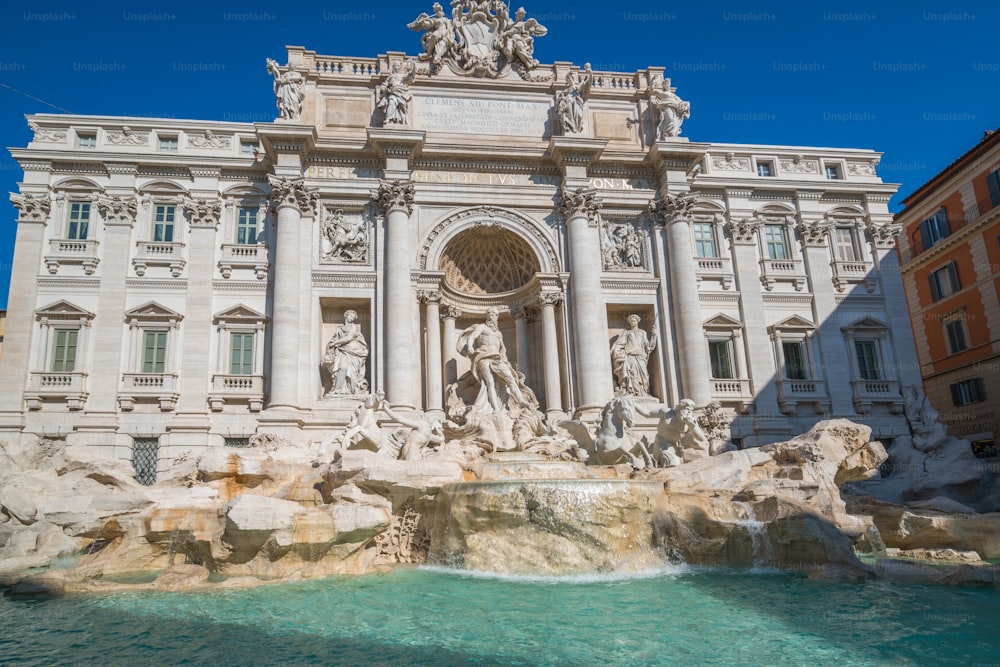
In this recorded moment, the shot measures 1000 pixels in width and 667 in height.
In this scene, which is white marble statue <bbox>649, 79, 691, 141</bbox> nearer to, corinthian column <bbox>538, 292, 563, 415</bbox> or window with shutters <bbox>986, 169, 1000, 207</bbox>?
corinthian column <bbox>538, 292, 563, 415</bbox>

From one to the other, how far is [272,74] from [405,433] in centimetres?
1399

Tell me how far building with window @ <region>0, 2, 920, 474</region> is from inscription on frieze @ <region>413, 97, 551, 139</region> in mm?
87

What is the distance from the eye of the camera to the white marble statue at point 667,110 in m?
23.9

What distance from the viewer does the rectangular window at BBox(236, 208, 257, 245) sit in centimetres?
2245

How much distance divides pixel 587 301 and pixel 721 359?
551 cm

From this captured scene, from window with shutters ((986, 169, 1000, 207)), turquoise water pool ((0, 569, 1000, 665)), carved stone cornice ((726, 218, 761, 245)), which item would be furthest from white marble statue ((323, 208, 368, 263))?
window with shutters ((986, 169, 1000, 207))

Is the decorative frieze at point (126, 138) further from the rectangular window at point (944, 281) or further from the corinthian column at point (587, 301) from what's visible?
the rectangular window at point (944, 281)

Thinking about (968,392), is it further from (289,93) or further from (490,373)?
(289,93)

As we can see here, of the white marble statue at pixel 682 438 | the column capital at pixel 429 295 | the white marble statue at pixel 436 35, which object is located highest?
the white marble statue at pixel 436 35

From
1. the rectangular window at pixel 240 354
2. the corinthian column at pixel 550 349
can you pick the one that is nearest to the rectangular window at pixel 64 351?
the rectangular window at pixel 240 354

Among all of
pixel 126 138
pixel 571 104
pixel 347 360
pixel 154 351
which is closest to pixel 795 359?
pixel 571 104

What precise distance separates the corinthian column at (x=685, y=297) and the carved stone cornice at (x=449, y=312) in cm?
754

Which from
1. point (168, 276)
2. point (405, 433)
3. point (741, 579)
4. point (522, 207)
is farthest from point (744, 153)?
point (168, 276)

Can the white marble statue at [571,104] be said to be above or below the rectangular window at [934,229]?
above
